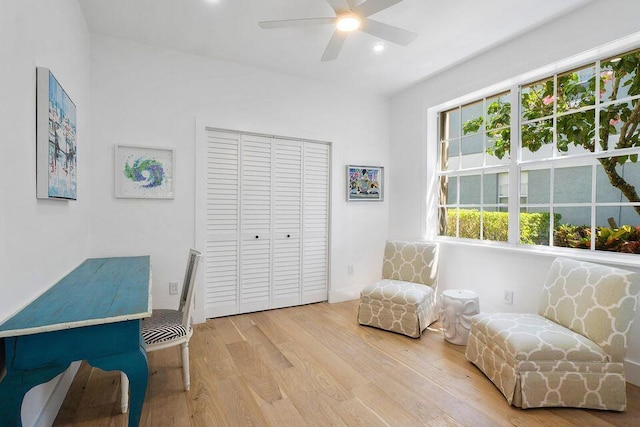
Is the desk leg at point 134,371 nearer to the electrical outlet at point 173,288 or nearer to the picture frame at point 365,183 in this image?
the electrical outlet at point 173,288

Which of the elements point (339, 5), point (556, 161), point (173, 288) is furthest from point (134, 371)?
point (556, 161)

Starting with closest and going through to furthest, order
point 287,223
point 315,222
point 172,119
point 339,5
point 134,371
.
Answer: point 134,371, point 339,5, point 172,119, point 287,223, point 315,222

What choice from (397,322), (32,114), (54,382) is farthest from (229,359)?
(32,114)

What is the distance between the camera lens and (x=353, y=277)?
4195 mm

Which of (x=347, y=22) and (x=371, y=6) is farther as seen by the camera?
(x=347, y=22)

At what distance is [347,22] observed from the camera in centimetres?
229

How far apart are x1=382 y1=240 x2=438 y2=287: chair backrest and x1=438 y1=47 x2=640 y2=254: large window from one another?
567mm

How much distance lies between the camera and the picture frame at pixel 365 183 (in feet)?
13.6

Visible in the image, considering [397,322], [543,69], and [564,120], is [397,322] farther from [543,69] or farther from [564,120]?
[543,69]

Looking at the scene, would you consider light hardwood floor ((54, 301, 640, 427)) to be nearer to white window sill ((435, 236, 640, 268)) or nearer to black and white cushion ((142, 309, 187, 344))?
black and white cushion ((142, 309, 187, 344))

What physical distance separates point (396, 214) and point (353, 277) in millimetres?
1020

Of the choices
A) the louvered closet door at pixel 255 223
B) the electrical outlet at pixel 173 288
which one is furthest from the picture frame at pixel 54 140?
the louvered closet door at pixel 255 223

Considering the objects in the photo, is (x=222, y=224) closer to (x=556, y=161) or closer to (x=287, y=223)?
(x=287, y=223)

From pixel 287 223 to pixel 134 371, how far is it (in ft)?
8.09
